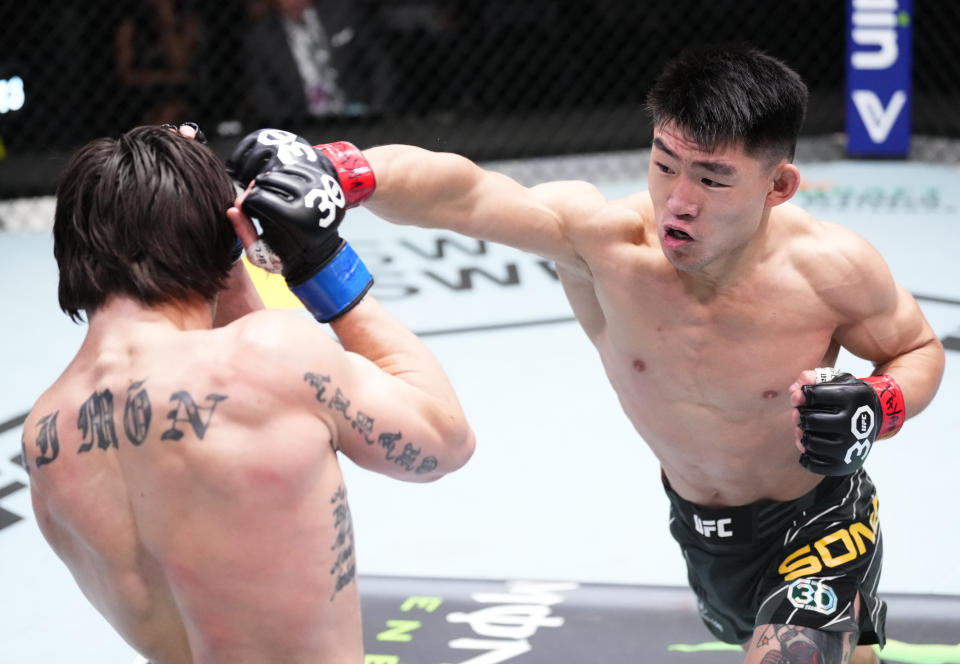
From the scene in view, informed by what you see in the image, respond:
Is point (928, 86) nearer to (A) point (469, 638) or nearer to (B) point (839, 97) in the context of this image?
(B) point (839, 97)

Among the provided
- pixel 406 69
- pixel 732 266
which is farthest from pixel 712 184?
pixel 406 69

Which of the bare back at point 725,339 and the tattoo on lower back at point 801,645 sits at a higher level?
the bare back at point 725,339

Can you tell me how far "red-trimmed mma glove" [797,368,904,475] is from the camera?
5.23 feet

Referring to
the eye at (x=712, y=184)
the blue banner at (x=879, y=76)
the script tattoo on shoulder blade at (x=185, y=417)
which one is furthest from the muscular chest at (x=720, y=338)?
the blue banner at (x=879, y=76)

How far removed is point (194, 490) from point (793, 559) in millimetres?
1060

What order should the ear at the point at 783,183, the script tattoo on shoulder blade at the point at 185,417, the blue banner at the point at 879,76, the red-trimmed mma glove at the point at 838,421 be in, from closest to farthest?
the script tattoo on shoulder blade at the point at 185,417 < the red-trimmed mma glove at the point at 838,421 < the ear at the point at 783,183 < the blue banner at the point at 879,76

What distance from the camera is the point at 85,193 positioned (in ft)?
3.90

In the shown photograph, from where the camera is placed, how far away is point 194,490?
1153mm

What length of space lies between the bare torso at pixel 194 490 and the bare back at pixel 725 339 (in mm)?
777

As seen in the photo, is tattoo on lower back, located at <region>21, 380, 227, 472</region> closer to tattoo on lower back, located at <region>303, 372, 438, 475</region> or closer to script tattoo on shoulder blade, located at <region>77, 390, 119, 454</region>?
script tattoo on shoulder blade, located at <region>77, 390, 119, 454</region>

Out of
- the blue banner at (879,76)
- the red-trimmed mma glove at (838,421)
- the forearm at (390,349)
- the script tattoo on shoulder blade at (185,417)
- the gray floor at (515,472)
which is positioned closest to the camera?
the script tattoo on shoulder blade at (185,417)

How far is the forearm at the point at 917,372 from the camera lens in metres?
1.74

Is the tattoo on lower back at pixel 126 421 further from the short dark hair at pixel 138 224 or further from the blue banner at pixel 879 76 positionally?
the blue banner at pixel 879 76

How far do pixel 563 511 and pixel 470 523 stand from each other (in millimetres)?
234
